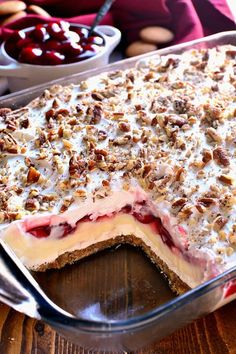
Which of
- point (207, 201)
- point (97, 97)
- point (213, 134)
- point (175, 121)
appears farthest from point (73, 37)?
point (207, 201)

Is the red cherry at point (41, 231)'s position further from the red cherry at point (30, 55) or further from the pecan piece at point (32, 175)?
the red cherry at point (30, 55)

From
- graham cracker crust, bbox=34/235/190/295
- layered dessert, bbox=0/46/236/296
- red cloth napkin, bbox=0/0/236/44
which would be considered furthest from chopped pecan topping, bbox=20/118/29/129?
red cloth napkin, bbox=0/0/236/44

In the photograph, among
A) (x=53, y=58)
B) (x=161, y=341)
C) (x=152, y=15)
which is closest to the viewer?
(x=161, y=341)

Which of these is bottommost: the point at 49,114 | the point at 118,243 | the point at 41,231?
the point at 118,243

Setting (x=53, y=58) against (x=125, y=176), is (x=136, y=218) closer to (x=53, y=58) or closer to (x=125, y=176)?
(x=125, y=176)

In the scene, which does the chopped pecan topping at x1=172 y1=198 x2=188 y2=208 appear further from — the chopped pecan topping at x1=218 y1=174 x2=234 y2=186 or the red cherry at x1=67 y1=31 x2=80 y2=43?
the red cherry at x1=67 y1=31 x2=80 y2=43

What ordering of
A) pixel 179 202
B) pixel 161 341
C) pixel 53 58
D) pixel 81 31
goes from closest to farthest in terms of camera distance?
1. pixel 161 341
2. pixel 179 202
3. pixel 53 58
4. pixel 81 31

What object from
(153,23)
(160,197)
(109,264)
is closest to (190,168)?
(160,197)

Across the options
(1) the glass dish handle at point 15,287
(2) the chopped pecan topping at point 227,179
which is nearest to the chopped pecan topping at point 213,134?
(2) the chopped pecan topping at point 227,179
